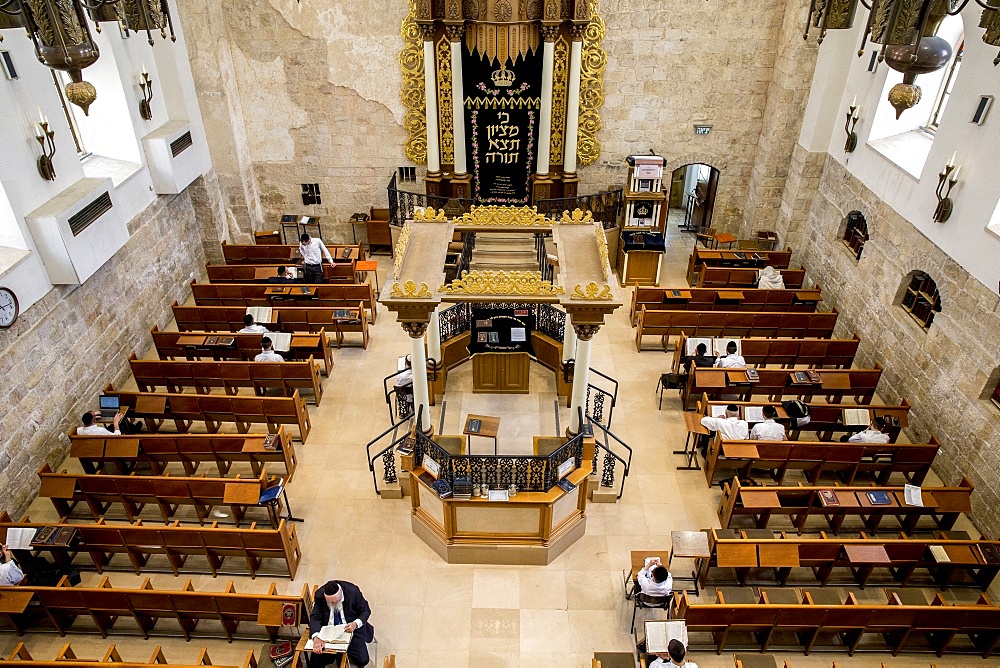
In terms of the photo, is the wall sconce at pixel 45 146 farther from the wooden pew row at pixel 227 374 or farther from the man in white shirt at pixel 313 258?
the man in white shirt at pixel 313 258

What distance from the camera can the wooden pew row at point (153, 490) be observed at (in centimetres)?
821

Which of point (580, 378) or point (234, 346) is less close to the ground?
point (580, 378)

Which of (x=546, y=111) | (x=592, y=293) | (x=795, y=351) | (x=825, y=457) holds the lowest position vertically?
(x=825, y=457)

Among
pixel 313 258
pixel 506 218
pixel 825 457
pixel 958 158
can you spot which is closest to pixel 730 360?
pixel 825 457

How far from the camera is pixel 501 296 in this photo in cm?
766

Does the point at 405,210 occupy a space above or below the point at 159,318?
above

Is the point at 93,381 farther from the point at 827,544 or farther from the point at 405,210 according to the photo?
the point at 827,544

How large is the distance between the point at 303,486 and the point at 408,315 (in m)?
3.24

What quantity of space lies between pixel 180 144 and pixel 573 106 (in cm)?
768

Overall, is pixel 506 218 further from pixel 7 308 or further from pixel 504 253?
pixel 7 308

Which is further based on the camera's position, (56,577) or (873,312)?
(873,312)

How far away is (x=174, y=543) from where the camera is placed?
7.76 metres

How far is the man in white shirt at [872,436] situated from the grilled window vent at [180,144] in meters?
12.1

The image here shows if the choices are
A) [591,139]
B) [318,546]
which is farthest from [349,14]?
[318,546]
